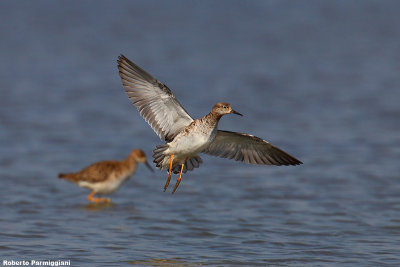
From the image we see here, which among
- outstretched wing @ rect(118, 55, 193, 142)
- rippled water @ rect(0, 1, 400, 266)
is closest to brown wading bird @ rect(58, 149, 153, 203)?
rippled water @ rect(0, 1, 400, 266)

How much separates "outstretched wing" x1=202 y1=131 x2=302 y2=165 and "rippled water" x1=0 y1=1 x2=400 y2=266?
41.1 inches

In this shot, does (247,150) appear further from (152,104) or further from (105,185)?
(105,185)

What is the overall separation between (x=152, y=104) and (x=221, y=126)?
7172 millimetres

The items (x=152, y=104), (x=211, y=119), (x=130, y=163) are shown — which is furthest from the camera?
(x=130, y=163)

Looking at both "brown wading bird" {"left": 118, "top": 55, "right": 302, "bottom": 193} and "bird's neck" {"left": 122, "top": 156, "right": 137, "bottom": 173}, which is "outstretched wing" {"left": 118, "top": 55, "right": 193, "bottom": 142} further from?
"bird's neck" {"left": 122, "top": 156, "right": 137, "bottom": 173}

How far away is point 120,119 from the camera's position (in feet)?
54.5

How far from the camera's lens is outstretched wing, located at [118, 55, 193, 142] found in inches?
328

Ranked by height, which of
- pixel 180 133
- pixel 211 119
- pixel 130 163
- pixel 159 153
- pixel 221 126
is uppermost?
pixel 221 126

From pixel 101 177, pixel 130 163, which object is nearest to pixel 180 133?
pixel 101 177

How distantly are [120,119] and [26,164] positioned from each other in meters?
3.78

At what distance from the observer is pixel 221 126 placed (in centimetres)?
1554

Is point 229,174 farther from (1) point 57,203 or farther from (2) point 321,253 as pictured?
(2) point 321,253

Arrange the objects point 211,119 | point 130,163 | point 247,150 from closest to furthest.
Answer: point 211,119
point 247,150
point 130,163

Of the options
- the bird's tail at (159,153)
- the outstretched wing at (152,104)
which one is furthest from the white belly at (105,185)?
the bird's tail at (159,153)
